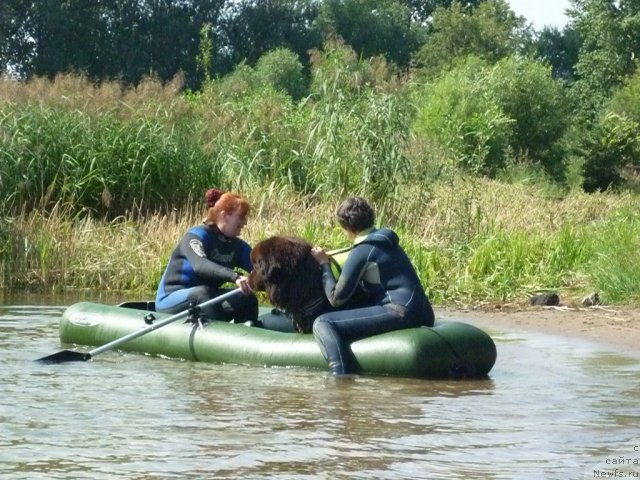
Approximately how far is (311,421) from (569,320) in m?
5.16

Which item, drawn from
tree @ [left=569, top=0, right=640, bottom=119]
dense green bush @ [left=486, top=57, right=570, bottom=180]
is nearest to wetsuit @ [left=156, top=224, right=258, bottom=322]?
dense green bush @ [left=486, top=57, right=570, bottom=180]

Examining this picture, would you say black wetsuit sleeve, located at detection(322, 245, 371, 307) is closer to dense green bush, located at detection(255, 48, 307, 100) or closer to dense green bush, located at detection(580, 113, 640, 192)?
dense green bush, located at detection(580, 113, 640, 192)

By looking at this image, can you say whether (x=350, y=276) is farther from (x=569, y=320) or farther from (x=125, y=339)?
(x=569, y=320)

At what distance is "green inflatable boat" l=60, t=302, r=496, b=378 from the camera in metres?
9.17

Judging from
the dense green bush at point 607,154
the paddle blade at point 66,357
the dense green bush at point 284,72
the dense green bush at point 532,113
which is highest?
the dense green bush at point 284,72

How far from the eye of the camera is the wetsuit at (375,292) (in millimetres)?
9289

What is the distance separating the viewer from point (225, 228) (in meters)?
10.4

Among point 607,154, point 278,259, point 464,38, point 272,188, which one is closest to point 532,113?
point 607,154

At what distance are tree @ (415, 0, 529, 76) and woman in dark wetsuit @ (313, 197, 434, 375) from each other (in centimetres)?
3514

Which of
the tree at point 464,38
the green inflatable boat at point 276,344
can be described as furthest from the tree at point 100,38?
the green inflatable boat at point 276,344

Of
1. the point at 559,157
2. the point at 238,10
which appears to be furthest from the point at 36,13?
the point at 559,157

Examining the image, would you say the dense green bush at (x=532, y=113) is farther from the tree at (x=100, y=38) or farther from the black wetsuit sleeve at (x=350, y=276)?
the black wetsuit sleeve at (x=350, y=276)

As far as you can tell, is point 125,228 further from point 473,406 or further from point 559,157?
point 559,157

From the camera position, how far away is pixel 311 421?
7.81m
